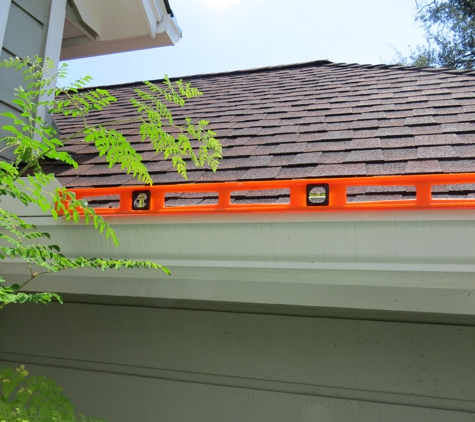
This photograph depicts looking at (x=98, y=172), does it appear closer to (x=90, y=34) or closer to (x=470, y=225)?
(x=90, y=34)

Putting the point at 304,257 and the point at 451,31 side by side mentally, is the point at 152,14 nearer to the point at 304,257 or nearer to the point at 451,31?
the point at 304,257

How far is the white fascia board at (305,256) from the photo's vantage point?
1390mm

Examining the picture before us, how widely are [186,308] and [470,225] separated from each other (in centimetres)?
126

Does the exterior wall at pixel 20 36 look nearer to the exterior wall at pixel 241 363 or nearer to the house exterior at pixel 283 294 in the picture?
the house exterior at pixel 283 294

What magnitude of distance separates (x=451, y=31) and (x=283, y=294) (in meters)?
16.8

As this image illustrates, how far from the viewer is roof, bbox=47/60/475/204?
2.15m

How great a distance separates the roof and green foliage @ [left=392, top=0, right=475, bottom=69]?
13.1 metres

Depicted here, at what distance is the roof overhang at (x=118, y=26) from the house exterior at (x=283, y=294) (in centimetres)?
118

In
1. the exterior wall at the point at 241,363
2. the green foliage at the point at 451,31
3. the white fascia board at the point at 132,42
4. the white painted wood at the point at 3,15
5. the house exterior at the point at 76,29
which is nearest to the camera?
the exterior wall at the point at 241,363

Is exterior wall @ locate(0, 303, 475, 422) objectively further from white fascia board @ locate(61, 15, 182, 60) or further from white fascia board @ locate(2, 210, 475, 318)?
white fascia board @ locate(61, 15, 182, 60)

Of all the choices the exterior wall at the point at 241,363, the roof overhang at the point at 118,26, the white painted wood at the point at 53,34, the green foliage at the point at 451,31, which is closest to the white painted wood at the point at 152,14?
the roof overhang at the point at 118,26

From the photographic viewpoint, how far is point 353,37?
1762 cm

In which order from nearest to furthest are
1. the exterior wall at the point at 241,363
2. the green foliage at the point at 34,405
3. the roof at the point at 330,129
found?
the green foliage at the point at 34,405
the exterior wall at the point at 241,363
the roof at the point at 330,129

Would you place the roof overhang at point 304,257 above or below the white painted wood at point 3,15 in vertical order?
below
